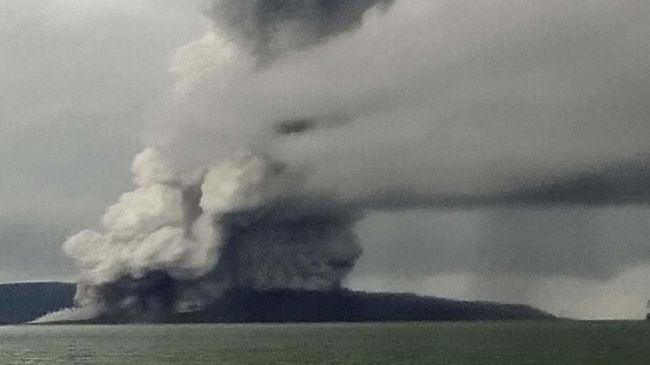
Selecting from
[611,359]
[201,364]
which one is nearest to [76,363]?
[201,364]

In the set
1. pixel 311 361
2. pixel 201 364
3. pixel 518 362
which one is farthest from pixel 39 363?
pixel 518 362

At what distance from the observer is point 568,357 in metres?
171

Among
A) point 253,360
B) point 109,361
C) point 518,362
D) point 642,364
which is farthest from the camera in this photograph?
point 109,361

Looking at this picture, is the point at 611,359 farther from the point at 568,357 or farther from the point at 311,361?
the point at 311,361

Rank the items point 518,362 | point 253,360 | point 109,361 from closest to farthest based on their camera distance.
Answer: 1. point 518,362
2. point 253,360
3. point 109,361

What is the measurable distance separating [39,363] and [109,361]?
13554 mm

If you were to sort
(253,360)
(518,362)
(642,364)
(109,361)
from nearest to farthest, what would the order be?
1. (642,364)
2. (518,362)
3. (253,360)
4. (109,361)

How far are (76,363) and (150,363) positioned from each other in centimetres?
1506

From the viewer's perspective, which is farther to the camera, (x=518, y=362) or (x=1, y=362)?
(x=1, y=362)

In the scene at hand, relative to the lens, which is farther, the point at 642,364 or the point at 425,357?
the point at 425,357

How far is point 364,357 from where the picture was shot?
176500 mm

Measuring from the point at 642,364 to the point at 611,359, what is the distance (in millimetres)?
18177

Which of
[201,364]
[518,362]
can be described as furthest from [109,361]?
[518,362]

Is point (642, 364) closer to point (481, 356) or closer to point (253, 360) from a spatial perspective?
point (481, 356)
